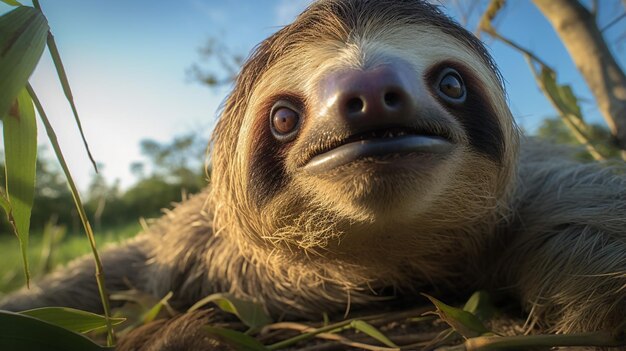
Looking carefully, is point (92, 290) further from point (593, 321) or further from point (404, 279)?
point (593, 321)

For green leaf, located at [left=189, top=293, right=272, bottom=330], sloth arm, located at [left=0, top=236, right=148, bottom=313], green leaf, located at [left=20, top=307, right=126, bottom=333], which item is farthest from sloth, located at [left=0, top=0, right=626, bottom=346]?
sloth arm, located at [left=0, top=236, right=148, bottom=313]

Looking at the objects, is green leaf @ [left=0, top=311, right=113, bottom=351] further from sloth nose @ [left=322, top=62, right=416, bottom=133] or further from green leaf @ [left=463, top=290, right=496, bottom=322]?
green leaf @ [left=463, top=290, right=496, bottom=322]

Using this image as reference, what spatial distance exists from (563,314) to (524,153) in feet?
3.36

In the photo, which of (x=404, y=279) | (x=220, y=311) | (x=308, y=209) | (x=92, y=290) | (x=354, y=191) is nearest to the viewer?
(x=354, y=191)

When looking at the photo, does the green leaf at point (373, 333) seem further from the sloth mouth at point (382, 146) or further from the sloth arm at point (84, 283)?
the sloth arm at point (84, 283)

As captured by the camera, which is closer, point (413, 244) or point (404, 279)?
point (413, 244)

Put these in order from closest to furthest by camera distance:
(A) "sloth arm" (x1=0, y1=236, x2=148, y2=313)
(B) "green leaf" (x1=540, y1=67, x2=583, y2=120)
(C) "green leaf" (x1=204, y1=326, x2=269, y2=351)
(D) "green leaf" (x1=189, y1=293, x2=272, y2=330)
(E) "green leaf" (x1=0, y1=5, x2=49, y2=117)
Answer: (E) "green leaf" (x1=0, y1=5, x2=49, y2=117) < (C) "green leaf" (x1=204, y1=326, x2=269, y2=351) < (D) "green leaf" (x1=189, y1=293, x2=272, y2=330) < (A) "sloth arm" (x1=0, y1=236, x2=148, y2=313) < (B) "green leaf" (x1=540, y1=67, x2=583, y2=120)

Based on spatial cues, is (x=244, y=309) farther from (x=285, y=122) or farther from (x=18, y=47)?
(x=18, y=47)

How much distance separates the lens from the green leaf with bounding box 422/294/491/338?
103 cm

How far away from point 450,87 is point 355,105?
32cm

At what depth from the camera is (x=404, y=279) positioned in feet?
5.03

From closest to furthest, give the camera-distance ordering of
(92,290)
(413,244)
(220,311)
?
(413,244), (220,311), (92,290)

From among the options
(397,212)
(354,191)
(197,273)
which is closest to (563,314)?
(397,212)

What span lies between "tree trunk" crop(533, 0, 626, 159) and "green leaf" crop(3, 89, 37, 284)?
292 centimetres
